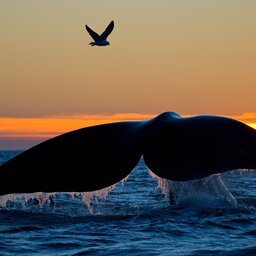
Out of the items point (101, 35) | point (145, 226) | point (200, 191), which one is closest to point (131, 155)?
point (145, 226)

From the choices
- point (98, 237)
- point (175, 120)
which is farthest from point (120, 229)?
point (175, 120)

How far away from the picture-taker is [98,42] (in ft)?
58.0

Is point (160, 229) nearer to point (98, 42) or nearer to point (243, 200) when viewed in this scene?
point (243, 200)

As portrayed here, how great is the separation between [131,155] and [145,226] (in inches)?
84.0

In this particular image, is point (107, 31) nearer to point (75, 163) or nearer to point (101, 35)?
point (101, 35)

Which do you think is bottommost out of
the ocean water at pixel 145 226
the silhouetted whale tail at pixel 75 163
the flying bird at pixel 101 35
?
the ocean water at pixel 145 226

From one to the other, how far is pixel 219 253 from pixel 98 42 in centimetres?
1133

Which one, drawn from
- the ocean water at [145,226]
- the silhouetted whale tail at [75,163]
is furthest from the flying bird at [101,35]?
the silhouetted whale tail at [75,163]

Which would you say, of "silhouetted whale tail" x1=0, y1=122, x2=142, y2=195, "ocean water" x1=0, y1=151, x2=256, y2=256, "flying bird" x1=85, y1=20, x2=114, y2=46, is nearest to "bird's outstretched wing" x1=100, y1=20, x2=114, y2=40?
"flying bird" x1=85, y1=20, x2=114, y2=46

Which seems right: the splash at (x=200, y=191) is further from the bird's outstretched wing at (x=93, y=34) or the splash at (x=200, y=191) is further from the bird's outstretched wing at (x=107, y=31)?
the bird's outstretched wing at (x=107, y=31)

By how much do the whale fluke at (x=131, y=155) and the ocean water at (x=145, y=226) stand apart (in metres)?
0.22

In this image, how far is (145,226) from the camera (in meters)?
8.45

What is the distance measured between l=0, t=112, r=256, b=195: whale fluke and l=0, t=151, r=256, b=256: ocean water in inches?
8.6

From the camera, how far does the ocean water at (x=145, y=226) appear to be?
24.0 feet
